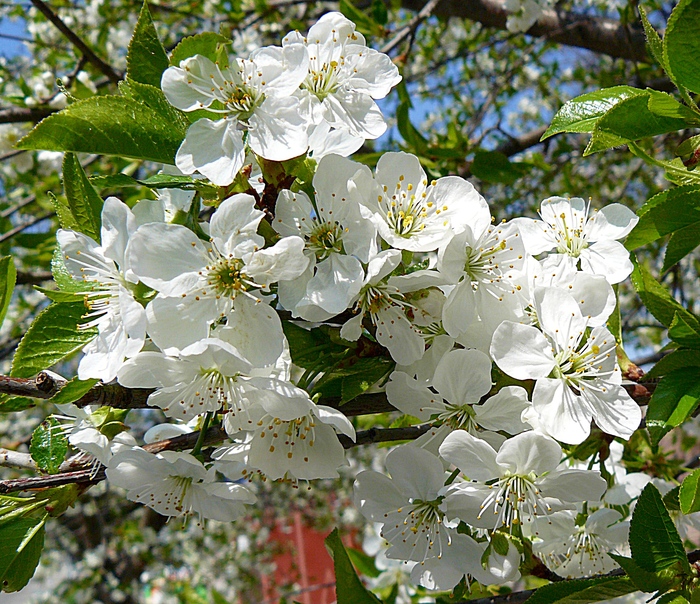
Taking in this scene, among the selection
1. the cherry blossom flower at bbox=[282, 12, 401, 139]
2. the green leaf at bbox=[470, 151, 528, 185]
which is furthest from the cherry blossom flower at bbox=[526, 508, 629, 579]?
the green leaf at bbox=[470, 151, 528, 185]

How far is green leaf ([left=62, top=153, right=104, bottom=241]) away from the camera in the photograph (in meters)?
0.96

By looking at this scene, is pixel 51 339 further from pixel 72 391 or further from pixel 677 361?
pixel 677 361

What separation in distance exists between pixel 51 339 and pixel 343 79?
0.62 m

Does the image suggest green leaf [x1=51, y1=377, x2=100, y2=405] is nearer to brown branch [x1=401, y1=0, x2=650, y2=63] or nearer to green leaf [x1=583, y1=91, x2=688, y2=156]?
green leaf [x1=583, y1=91, x2=688, y2=156]

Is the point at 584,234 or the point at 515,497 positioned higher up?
the point at 584,234

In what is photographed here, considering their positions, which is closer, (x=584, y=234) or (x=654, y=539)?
(x=654, y=539)

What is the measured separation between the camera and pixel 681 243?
1.00 metres

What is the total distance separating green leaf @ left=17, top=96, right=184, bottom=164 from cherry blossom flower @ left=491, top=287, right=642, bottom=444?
0.56 meters

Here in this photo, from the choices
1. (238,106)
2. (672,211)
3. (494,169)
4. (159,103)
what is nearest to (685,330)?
(672,211)

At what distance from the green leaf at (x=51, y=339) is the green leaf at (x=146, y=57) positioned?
1.21 feet

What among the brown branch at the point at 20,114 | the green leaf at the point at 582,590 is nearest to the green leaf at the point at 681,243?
the green leaf at the point at 582,590

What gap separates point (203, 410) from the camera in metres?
0.88

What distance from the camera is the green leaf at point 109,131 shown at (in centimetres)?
88

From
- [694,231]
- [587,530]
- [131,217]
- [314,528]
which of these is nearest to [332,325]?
[131,217]
